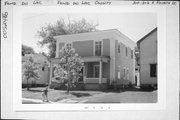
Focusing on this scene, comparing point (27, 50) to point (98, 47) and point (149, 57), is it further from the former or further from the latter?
point (149, 57)

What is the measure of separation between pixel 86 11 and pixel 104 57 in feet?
3.76

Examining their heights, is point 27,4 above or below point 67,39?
above

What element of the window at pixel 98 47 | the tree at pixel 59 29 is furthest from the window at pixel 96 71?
the tree at pixel 59 29

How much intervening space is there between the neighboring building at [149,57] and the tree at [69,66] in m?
1.40

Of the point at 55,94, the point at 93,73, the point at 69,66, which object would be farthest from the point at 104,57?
the point at 55,94

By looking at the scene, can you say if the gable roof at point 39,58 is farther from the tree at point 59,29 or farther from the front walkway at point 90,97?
the front walkway at point 90,97

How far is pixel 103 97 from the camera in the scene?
5.34m

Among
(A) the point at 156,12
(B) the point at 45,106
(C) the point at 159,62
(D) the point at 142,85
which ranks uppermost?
(A) the point at 156,12

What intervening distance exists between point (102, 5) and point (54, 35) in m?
1.24

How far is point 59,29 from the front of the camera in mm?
5457

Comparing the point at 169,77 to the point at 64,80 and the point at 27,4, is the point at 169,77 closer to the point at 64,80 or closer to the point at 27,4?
the point at 64,80

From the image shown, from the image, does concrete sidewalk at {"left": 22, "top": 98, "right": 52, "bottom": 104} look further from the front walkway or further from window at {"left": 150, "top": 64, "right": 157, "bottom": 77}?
window at {"left": 150, "top": 64, "right": 157, "bottom": 77}

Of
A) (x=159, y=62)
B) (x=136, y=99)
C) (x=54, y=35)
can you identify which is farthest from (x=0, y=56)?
(x=159, y=62)

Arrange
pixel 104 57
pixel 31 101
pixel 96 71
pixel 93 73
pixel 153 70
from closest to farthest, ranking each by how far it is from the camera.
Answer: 1. pixel 31 101
2. pixel 153 70
3. pixel 93 73
4. pixel 96 71
5. pixel 104 57
